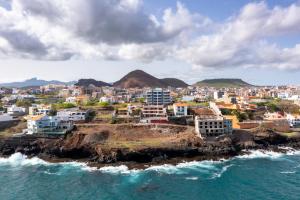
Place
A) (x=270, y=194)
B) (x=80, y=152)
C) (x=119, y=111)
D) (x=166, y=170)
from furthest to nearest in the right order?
1. (x=119, y=111)
2. (x=80, y=152)
3. (x=166, y=170)
4. (x=270, y=194)

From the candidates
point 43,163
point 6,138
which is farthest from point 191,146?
point 6,138

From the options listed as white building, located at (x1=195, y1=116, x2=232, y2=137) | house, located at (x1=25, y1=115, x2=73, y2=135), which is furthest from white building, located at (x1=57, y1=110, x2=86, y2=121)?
white building, located at (x1=195, y1=116, x2=232, y2=137)

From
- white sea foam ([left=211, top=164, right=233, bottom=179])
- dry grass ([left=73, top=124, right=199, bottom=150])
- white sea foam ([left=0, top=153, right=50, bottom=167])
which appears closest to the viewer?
white sea foam ([left=211, top=164, right=233, bottom=179])

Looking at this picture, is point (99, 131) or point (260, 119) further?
point (260, 119)

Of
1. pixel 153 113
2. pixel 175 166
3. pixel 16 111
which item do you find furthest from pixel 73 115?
pixel 175 166

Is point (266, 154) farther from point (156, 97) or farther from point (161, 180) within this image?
point (156, 97)

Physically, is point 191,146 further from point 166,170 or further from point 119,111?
point 119,111

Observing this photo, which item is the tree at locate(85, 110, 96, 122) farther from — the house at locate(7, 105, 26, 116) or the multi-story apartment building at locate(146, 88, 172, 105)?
the house at locate(7, 105, 26, 116)

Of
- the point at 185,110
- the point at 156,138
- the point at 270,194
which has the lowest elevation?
the point at 270,194
